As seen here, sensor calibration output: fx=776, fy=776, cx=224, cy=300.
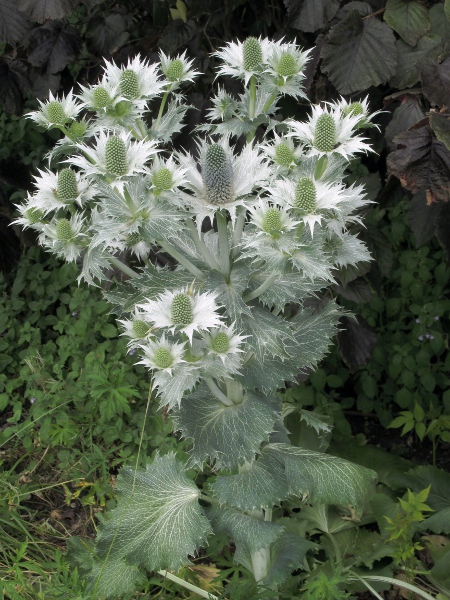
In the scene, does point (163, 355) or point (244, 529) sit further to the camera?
point (244, 529)

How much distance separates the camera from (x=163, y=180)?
4.60 ft

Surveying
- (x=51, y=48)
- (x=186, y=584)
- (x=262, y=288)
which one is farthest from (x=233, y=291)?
(x=51, y=48)

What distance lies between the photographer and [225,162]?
1451 millimetres

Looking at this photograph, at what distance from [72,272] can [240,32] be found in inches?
45.5

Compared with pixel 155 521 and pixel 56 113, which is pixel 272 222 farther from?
pixel 155 521

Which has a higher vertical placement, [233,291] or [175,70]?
[175,70]

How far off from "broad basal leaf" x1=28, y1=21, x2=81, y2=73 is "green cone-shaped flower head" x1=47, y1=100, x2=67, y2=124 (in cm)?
64

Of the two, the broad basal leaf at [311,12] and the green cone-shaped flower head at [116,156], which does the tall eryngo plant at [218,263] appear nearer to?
the green cone-shaped flower head at [116,156]

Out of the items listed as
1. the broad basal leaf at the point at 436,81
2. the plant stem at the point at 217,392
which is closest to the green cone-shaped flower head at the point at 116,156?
the plant stem at the point at 217,392

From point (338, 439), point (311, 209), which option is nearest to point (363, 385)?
point (338, 439)

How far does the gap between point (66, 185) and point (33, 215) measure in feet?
0.37

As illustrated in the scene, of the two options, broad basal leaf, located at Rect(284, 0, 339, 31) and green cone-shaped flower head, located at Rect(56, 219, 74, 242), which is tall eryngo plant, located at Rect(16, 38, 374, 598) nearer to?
green cone-shaped flower head, located at Rect(56, 219, 74, 242)

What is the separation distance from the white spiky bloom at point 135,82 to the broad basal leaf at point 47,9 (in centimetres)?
33

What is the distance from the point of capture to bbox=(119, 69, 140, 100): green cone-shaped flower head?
1.53m
